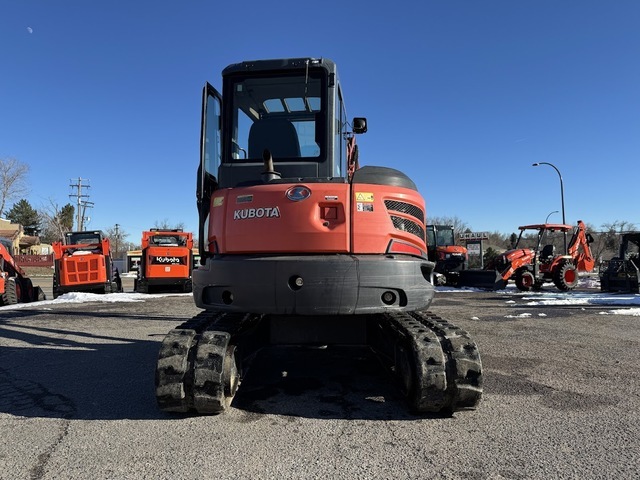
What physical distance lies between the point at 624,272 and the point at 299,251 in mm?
16905

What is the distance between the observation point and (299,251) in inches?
151

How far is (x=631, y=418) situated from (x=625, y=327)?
603 centimetres

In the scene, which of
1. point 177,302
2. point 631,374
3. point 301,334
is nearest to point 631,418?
point 631,374

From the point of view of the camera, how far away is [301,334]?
4.49 m

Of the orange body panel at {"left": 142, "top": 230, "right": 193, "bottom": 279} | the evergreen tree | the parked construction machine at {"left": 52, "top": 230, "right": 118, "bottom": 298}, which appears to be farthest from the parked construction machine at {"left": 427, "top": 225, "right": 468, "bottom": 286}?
the evergreen tree

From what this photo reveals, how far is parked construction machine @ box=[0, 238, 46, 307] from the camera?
13945mm

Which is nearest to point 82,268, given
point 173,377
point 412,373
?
point 173,377

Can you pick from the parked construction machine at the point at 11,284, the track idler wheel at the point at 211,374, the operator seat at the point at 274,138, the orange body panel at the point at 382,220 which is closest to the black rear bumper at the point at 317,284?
the orange body panel at the point at 382,220

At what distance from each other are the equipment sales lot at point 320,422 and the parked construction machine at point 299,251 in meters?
0.31

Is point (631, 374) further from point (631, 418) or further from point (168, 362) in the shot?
point (168, 362)

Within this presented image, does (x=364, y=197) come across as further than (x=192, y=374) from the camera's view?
Yes

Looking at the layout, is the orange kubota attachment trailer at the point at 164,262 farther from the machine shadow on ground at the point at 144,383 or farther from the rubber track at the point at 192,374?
the rubber track at the point at 192,374

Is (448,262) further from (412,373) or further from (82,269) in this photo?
(412,373)

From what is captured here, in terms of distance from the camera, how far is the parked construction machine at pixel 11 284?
1395 centimetres
